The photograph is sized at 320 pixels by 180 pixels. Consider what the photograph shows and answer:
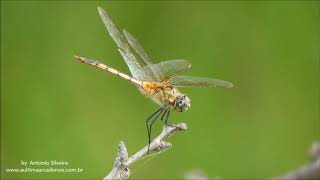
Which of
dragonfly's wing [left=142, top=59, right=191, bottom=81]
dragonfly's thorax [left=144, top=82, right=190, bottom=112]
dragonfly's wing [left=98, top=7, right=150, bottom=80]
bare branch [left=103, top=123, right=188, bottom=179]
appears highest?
dragonfly's wing [left=98, top=7, right=150, bottom=80]

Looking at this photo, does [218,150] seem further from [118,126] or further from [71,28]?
[71,28]

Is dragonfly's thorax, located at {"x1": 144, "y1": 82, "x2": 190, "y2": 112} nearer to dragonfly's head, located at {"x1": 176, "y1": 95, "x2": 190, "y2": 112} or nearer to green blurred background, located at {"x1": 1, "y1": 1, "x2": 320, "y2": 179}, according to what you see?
dragonfly's head, located at {"x1": 176, "y1": 95, "x2": 190, "y2": 112}

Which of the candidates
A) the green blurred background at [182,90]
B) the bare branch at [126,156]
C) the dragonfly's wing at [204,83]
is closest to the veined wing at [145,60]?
the dragonfly's wing at [204,83]

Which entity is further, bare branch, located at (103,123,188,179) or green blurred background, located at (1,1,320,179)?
green blurred background, located at (1,1,320,179)

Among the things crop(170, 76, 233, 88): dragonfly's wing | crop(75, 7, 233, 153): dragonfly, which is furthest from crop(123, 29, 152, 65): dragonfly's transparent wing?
crop(170, 76, 233, 88): dragonfly's wing

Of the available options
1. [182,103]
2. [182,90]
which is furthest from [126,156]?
[182,90]

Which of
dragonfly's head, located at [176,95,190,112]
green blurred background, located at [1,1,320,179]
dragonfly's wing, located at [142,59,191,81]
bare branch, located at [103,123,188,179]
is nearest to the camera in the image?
bare branch, located at [103,123,188,179]
